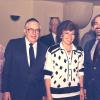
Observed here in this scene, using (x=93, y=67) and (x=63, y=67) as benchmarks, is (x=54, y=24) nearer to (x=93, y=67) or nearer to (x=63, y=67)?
(x=93, y=67)

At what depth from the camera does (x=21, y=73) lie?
288cm

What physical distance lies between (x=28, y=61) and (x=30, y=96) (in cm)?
35

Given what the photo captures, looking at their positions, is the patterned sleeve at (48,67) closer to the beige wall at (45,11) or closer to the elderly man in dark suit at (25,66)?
the elderly man in dark suit at (25,66)

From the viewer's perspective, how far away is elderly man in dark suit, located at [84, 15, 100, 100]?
303cm

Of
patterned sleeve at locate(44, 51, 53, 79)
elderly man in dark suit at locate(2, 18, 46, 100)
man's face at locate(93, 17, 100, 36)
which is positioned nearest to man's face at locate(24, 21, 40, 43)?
elderly man in dark suit at locate(2, 18, 46, 100)

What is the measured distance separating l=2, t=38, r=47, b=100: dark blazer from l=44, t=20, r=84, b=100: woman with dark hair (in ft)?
0.38

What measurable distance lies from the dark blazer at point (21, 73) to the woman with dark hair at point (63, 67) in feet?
0.38

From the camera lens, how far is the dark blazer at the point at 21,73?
2.88 meters

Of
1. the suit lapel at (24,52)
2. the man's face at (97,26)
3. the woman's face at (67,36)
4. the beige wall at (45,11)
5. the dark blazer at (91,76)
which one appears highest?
the beige wall at (45,11)

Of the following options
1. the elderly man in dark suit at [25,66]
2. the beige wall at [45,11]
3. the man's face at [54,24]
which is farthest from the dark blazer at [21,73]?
the beige wall at [45,11]

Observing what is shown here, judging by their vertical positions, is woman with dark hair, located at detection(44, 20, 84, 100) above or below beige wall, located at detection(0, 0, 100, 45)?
below

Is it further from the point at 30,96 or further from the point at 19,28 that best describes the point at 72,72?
the point at 19,28

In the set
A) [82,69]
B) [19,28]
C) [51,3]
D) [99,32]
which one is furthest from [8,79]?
[51,3]

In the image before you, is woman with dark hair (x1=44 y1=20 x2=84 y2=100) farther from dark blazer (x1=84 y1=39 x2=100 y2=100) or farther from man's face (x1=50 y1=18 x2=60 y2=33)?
man's face (x1=50 y1=18 x2=60 y2=33)
